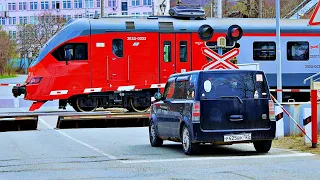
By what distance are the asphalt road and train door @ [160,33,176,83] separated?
31.8ft

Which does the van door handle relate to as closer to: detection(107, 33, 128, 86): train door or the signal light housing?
the signal light housing

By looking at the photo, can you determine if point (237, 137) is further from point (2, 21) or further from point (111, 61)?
point (2, 21)

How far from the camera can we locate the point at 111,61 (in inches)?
1107

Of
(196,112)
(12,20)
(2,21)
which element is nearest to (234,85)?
(196,112)

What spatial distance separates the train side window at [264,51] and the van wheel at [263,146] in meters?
14.7

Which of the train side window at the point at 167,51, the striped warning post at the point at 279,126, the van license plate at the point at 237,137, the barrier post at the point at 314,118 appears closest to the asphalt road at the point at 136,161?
the van license plate at the point at 237,137

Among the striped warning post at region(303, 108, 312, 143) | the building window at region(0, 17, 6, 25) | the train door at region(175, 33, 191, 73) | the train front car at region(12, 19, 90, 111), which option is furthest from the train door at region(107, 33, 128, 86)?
the building window at region(0, 17, 6, 25)

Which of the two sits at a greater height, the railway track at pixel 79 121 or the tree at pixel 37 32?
the tree at pixel 37 32

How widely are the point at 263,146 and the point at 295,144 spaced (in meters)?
1.58

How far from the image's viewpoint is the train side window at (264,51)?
29.3m

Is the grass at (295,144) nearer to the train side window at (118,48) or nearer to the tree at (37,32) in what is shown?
the train side window at (118,48)

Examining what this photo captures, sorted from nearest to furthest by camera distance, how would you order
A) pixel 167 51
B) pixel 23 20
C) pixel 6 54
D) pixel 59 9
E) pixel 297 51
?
pixel 167 51
pixel 297 51
pixel 6 54
pixel 59 9
pixel 23 20

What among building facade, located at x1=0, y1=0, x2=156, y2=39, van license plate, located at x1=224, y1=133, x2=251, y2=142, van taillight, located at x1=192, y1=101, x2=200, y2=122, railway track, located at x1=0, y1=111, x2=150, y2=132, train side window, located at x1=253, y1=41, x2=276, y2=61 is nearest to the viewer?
van taillight, located at x1=192, y1=101, x2=200, y2=122

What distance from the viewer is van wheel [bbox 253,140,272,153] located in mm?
14547
